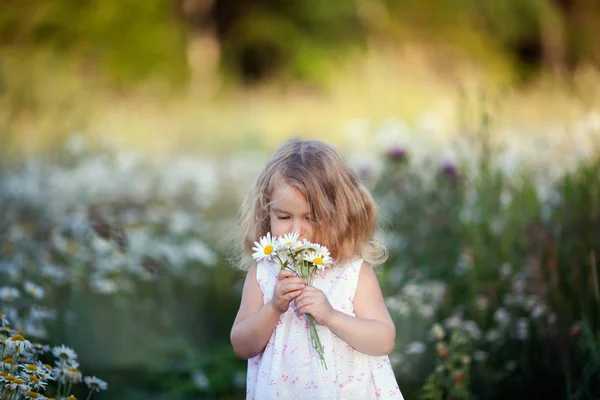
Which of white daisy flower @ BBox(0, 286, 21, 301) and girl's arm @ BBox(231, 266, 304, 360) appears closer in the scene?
girl's arm @ BBox(231, 266, 304, 360)

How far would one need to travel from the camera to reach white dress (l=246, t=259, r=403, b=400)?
87.1 inches

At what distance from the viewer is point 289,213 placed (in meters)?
2.27

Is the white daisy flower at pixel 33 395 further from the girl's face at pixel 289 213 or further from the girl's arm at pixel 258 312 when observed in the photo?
the girl's face at pixel 289 213

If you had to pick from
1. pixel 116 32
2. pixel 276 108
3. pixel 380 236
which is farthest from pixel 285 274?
pixel 116 32

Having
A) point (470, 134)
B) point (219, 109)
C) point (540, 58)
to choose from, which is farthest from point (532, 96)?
point (540, 58)

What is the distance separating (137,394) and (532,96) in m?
8.43

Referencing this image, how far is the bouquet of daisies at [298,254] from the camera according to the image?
2010mm

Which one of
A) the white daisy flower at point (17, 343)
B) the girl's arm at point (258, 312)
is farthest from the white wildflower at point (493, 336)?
the white daisy flower at point (17, 343)

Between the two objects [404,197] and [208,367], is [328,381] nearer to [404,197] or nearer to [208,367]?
[208,367]

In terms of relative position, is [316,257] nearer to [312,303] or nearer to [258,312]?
[312,303]

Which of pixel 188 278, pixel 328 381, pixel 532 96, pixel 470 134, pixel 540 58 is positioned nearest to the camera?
pixel 328 381

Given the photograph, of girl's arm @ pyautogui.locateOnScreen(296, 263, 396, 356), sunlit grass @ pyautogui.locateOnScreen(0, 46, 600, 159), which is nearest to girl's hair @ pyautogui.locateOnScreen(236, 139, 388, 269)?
girl's arm @ pyautogui.locateOnScreen(296, 263, 396, 356)

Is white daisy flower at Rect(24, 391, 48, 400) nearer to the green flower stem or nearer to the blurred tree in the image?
the green flower stem

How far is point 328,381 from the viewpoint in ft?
7.24
